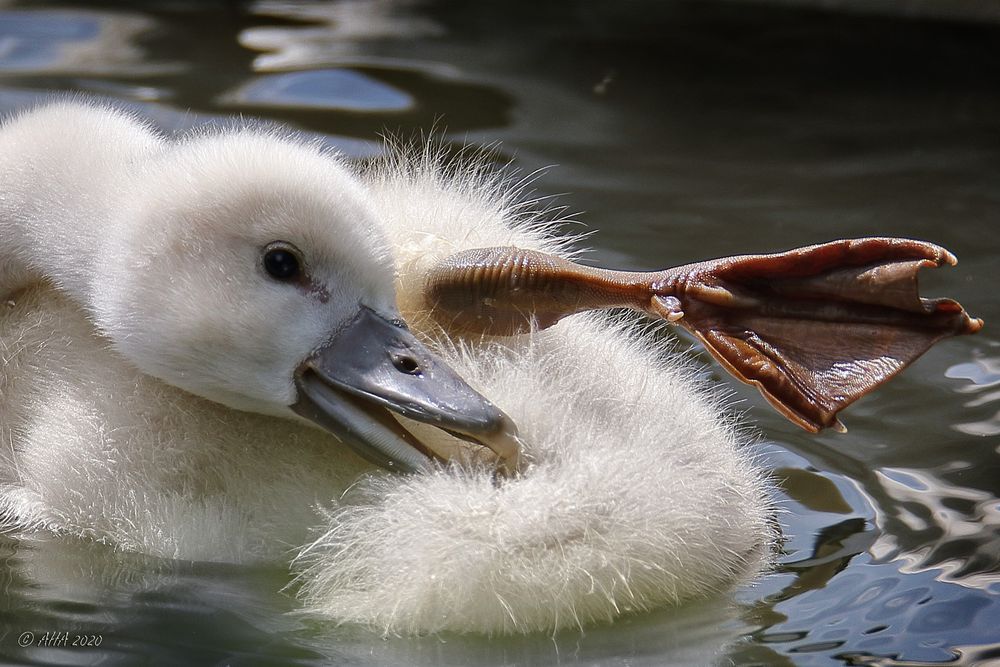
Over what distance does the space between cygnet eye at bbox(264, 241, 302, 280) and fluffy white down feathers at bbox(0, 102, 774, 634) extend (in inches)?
1.1

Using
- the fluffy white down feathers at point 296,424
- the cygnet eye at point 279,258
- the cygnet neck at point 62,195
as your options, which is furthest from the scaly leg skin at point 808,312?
the cygnet neck at point 62,195

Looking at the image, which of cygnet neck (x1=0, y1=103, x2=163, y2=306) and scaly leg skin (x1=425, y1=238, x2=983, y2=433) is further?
cygnet neck (x1=0, y1=103, x2=163, y2=306)

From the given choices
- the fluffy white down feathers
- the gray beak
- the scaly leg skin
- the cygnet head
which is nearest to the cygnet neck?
the fluffy white down feathers

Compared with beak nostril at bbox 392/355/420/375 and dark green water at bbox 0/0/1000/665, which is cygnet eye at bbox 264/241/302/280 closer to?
beak nostril at bbox 392/355/420/375

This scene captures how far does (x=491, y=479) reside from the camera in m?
2.59

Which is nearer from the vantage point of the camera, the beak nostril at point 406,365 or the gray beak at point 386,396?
the gray beak at point 386,396

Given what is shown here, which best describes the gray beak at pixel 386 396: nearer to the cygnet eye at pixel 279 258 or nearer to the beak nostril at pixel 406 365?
the beak nostril at pixel 406 365

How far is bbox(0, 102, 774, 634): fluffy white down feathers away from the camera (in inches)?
99.8

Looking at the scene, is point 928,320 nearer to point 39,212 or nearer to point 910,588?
point 910,588

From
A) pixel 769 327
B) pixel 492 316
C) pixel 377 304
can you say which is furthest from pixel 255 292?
pixel 769 327

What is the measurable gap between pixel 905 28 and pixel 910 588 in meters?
3.98

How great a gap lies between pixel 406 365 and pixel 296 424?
0.29 meters

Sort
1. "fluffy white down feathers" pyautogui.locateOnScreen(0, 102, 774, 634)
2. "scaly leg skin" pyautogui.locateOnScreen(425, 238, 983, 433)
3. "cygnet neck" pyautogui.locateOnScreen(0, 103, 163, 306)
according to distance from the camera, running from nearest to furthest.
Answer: "fluffy white down feathers" pyautogui.locateOnScreen(0, 102, 774, 634)
"scaly leg skin" pyautogui.locateOnScreen(425, 238, 983, 433)
"cygnet neck" pyautogui.locateOnScreen(0, 103, 163, 306)

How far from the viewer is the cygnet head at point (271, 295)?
274 cm
